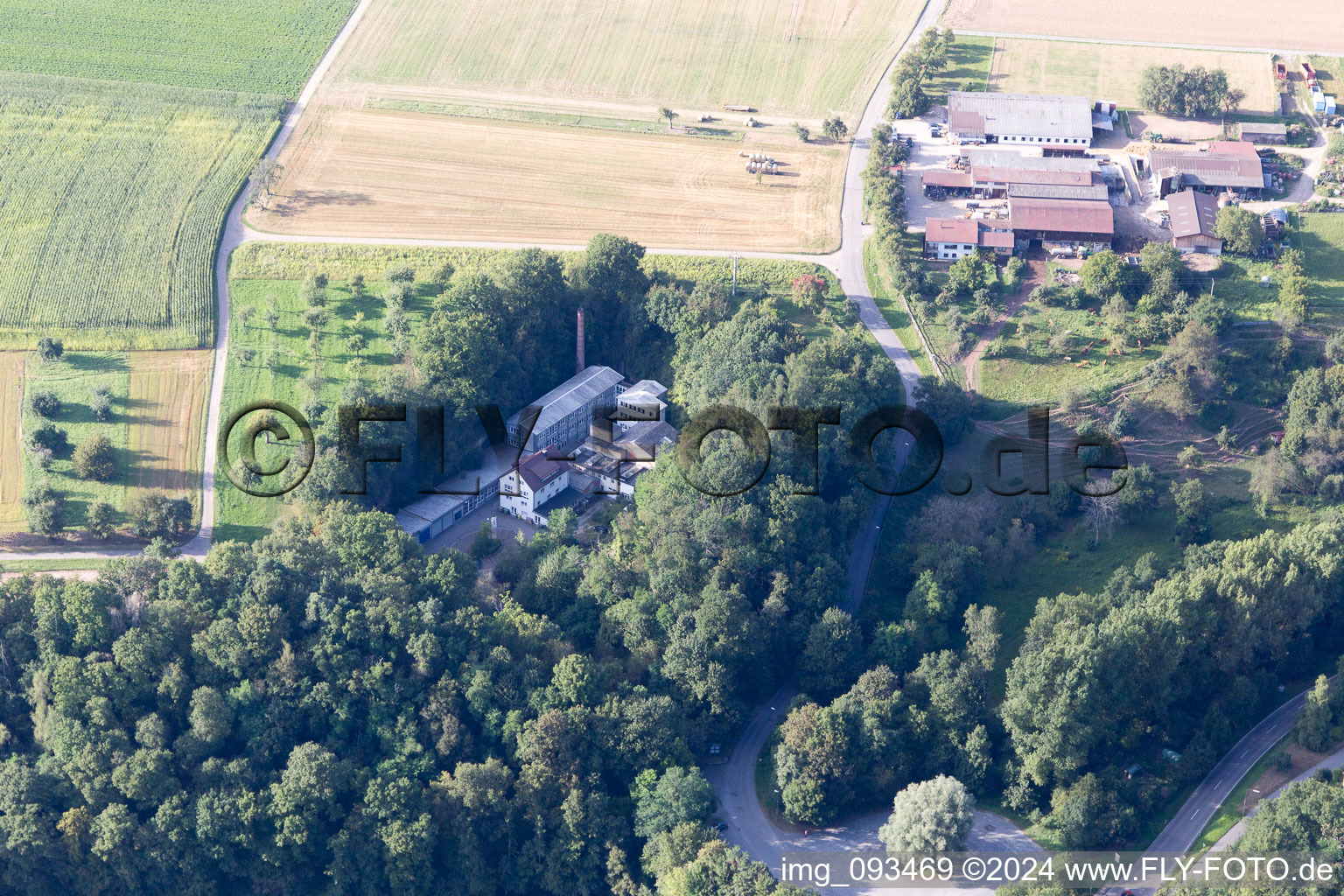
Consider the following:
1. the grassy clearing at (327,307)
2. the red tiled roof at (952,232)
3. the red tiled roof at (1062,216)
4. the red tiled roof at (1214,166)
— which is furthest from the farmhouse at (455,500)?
the red tiled roof at (1214,166)

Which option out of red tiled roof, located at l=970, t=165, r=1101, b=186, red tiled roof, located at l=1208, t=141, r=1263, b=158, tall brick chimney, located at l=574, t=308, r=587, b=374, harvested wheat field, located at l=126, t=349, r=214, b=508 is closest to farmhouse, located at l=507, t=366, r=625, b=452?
tall brick chimney, located at l=574, t=308, r=587, b=374

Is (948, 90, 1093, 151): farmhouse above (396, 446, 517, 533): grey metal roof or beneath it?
above

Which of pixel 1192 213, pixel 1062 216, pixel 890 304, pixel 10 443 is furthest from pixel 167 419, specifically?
pixel 1192 213

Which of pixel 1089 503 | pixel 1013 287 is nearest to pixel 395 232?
pixel 1013 287

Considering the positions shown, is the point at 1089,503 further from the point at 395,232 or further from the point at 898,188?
the point at 395,232

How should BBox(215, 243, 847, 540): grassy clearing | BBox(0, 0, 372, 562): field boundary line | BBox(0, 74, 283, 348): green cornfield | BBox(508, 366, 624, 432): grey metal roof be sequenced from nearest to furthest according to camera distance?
1. BBox(0, 0, 372, 562): field boundary line
2. BBox(215, 243, 847, 540): grassy clearing
3. BBox(508, 366, 624, 432): grey metal roof
4. BBox(0, 74, 283, 348): green cornfield

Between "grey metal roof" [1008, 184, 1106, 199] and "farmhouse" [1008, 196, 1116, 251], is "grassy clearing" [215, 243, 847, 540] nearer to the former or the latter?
"farmhouse" [1008, 196, 1116, 251]
